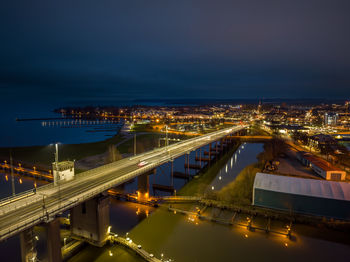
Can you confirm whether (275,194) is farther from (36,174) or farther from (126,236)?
(36,174)

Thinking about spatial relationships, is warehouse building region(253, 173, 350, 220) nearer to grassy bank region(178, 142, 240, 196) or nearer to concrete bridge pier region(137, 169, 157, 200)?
grassy bank region(178, 142, 240, 196)

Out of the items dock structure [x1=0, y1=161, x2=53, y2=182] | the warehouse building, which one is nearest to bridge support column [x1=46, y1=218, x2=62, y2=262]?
the warehouse building

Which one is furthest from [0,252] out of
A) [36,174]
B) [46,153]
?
[46,153]

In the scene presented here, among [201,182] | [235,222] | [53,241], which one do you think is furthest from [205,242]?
[201,182]

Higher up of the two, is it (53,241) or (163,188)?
(53,241)

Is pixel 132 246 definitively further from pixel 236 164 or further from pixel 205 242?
pixel 236 164

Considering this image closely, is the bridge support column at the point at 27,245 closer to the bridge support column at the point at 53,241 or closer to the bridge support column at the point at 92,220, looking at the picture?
the bridge support column at the point at 53,241

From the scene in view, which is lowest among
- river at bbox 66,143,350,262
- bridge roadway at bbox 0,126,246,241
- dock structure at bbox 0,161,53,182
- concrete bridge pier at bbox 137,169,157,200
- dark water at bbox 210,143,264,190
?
river at bbox 66,143,350,262
